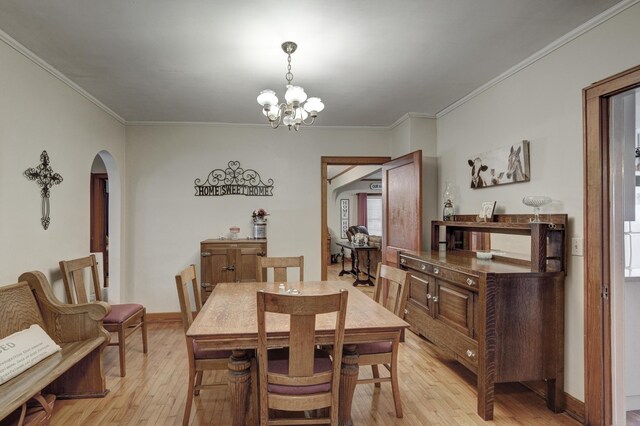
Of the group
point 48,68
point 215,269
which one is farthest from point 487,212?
point 48,68

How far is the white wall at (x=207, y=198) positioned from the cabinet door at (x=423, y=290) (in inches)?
65.3

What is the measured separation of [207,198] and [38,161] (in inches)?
79.7

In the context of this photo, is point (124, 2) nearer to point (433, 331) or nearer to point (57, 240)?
point (57, 240)

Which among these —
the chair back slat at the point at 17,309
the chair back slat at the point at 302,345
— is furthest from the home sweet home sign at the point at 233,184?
the chair back slat at the point at 302,345

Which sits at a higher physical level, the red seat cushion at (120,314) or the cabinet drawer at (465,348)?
the red seat cushion at (120,314)

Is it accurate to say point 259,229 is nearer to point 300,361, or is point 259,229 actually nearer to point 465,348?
point 465,348

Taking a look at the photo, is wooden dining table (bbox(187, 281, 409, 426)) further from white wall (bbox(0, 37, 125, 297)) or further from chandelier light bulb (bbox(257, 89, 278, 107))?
white wall (bbox(0, 37, 125, 297))

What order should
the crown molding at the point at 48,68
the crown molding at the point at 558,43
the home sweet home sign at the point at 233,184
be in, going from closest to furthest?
1. the crown molding at the point at 558,43
2. the crown molding at the point at 48,68
3. the home sweet home sign at the point at 233,184

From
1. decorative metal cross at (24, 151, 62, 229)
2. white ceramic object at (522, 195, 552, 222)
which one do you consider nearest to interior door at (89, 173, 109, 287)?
decorative metal cross at (24, 151, 62, 229)

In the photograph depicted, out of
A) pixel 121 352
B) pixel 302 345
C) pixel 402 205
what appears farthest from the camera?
pixel 402 205

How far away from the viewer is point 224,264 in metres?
4.20

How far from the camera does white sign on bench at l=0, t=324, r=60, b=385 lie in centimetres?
196

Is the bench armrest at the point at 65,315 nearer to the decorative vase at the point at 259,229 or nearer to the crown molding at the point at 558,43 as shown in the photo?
the decorative vase at the point at 259,229

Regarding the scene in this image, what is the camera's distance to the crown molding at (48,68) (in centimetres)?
246
